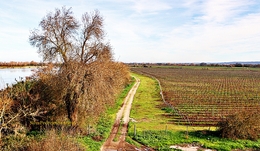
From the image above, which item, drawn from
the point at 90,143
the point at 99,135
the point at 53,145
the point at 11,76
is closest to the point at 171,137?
the point at 99,135

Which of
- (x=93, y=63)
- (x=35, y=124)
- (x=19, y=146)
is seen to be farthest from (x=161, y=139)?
(x=35, y=124)

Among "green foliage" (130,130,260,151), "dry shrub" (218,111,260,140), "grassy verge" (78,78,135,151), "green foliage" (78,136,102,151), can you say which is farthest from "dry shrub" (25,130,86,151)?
"dry shrub" (218,111,260,140)

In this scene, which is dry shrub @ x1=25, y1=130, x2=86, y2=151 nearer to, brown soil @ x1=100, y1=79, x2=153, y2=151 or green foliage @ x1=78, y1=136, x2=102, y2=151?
green foliage @ x1=78, y1=136, x2=102, y2=151

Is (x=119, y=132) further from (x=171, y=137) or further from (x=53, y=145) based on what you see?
(x=53, y=145)

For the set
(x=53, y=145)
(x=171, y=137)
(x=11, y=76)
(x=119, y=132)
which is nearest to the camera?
(x=53, y=145)

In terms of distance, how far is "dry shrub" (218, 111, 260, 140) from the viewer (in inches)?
922

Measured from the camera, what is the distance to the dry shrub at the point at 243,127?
76.8 feet

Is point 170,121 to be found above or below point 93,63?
below

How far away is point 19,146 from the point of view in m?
18.5

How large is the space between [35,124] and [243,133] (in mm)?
23452

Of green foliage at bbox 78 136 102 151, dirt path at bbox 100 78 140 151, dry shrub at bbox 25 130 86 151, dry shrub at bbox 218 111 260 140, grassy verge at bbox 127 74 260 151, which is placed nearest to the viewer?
dry shrub at bbox 25 130 86 151

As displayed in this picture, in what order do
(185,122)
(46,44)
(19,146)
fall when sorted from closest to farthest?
(19,146), (46,44), (185,122)

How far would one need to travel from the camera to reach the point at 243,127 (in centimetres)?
2341

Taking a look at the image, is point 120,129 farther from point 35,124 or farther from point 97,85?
point 35,124
